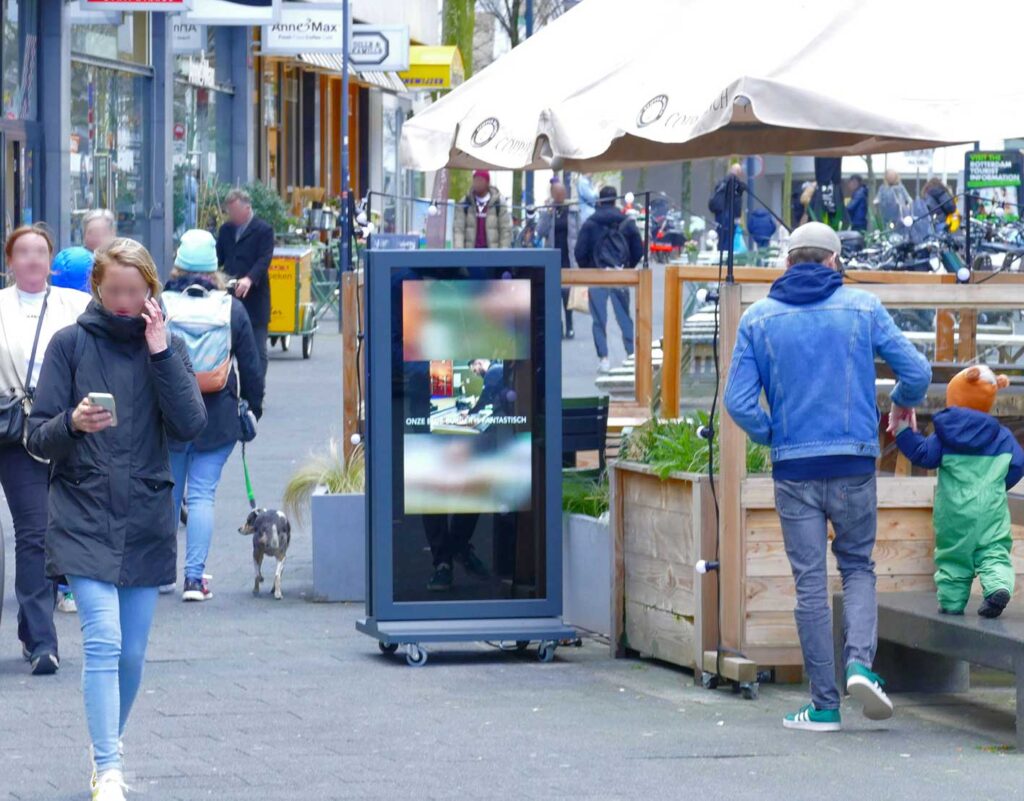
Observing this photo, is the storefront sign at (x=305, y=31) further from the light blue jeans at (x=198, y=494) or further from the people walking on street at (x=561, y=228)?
the light blue jeans at (x=198, y=494)

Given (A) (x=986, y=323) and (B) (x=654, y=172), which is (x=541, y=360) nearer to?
(A) (x=986, y=323)

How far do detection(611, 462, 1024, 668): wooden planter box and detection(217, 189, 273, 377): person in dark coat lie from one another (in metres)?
8.27

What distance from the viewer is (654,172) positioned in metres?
70.1

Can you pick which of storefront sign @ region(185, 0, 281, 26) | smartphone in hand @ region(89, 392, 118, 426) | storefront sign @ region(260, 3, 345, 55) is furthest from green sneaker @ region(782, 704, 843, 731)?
storefront sign @ region(260, 3, 345, 55)

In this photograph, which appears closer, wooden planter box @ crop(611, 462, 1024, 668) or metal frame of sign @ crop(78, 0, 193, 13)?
wooden planter box @ crop(611, 462, 1024, 668)

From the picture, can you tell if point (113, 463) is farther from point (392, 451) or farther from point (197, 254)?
point (197, 254)

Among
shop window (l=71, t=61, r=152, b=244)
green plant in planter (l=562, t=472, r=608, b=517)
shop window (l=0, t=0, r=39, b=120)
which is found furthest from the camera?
shop window (l=71, t=61, r=152, b=244)

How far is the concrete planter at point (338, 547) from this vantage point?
9547 millimetres

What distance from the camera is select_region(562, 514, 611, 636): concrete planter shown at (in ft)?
27.8

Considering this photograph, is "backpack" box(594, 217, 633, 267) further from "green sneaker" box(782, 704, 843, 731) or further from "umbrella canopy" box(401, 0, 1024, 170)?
"green sneaker" box(782, 704, 843, 731)

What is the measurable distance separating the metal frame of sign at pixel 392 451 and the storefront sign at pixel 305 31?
1904cm

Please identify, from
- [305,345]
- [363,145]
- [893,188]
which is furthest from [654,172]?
[305,345]

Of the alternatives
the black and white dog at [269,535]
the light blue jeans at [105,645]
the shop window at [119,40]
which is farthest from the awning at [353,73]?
the light blue jeans at [105,645]

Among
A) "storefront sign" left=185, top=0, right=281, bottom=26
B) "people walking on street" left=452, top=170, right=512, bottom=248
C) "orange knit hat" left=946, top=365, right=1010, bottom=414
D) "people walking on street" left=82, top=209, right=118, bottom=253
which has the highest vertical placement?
"storefront sign" left=185, top=0, right=281, bottom=26
